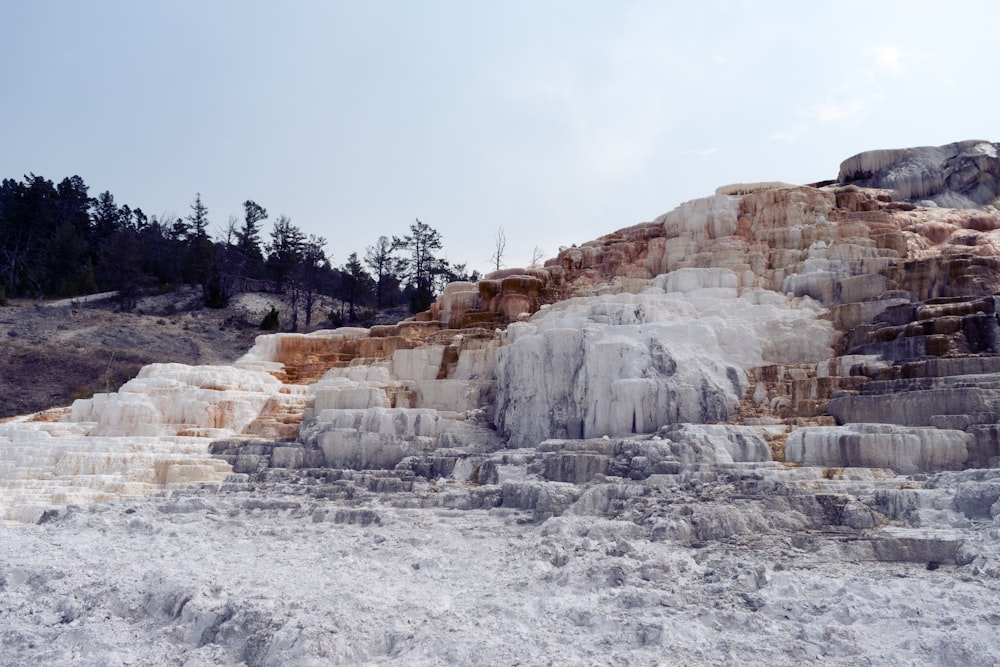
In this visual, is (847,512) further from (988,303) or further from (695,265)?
(695,265)

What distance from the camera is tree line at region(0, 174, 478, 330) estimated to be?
38.4 m

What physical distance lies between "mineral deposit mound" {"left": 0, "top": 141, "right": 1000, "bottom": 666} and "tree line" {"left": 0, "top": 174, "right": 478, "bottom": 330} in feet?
60.7

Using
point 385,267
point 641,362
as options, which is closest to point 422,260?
point 385,267

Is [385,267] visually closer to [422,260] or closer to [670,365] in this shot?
[422,260]

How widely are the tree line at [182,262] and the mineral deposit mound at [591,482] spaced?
18508 mm

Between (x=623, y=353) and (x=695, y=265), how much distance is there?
22.8ft

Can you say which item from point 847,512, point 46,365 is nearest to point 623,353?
point 847,512

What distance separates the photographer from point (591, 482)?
11719mm

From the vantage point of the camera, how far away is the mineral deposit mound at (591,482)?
7.33 meters

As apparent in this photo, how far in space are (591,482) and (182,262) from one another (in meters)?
34.9

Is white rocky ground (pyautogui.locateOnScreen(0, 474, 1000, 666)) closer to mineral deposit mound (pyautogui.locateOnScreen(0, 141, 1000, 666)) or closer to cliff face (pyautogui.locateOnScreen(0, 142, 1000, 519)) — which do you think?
mineral deposit mound (pyautogui.locateOnScreen(0, 141, 1000, 666))

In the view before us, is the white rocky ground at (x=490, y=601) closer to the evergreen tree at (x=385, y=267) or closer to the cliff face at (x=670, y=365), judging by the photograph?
the cliff face at (x=670, y=365)

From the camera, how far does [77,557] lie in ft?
32.6

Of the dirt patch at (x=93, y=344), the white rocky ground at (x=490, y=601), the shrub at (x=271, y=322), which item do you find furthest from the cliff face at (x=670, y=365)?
the shrub at (x=271, y=322)
